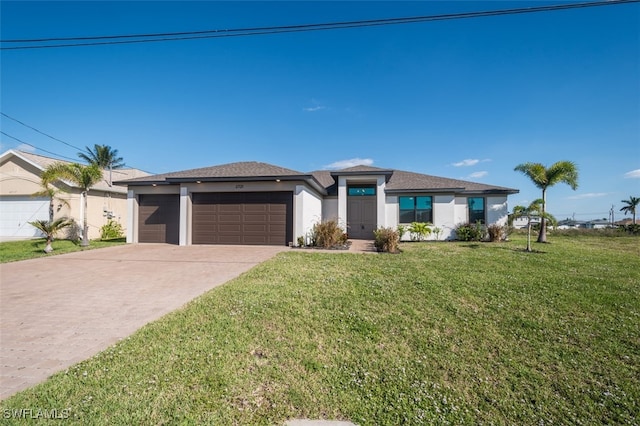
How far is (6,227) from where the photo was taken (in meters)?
15.1

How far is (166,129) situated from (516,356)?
832 inches

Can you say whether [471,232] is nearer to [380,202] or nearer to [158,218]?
[380,202]

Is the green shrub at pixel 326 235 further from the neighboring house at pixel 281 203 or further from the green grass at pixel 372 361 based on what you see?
the green grass at pixel 372 361

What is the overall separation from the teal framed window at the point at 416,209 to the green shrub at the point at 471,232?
5.65ft

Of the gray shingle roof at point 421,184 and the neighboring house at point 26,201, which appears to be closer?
the gray shingle roof at point 421,184

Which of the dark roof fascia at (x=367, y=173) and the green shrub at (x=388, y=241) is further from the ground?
the dark roof fascia at (x=367, y=173)

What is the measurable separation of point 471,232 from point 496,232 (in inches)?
51.0

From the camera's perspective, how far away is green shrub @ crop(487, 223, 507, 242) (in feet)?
47.0

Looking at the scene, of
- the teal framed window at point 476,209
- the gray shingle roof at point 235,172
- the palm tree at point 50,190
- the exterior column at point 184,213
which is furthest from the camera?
the teal framed window at point 476,209

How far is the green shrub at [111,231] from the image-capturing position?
15617mm

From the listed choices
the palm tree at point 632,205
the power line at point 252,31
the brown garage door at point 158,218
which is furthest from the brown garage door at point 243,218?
the palm tree at point 632,205

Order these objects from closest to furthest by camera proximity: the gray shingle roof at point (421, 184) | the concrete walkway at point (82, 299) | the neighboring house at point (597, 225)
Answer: the concrete walkway at point (82, 299)
the gray shingle roof at point (421, 184)
the neighboring house at point (597, 225)

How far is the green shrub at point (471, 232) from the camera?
14.5 m

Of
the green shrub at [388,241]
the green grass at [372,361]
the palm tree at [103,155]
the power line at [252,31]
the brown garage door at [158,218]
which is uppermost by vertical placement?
the palm tree at [103,155]
